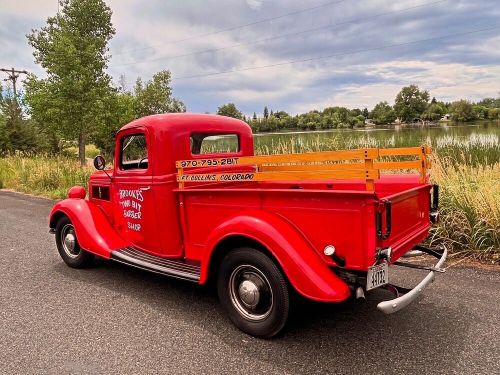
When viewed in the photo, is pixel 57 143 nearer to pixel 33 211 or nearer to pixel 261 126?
pixel 261 126

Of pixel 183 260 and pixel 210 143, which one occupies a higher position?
pixel 210 143

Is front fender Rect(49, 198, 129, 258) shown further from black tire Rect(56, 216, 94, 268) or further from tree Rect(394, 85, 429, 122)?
tree Rect(394, 85, 429, 122)

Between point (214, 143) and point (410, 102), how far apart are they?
7661 cm

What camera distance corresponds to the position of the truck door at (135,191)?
3.96 meters

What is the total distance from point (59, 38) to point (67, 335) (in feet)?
54.8

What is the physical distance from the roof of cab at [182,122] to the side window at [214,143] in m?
0.12

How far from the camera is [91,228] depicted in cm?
446

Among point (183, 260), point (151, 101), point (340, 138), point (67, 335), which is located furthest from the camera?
point (151, 101)

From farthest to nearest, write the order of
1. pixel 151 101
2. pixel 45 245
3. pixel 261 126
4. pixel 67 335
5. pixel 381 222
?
pixel 151 101 < pixel 261 126 < pixel 45 245 < pixel 67 335 < pixel 381 222

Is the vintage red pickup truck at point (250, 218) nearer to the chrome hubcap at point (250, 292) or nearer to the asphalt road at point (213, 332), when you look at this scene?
the chrome hubcap at point (250, 292)

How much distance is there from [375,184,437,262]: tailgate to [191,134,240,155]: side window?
7.15 ft

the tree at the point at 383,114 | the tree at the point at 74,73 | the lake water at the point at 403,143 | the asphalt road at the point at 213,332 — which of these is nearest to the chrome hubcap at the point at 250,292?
the asphalt road at the point at 213,332

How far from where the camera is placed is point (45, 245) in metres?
6.11

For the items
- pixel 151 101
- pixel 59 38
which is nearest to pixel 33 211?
pixel 59 38
